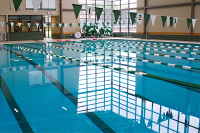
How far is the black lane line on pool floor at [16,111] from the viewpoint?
3.21 meters

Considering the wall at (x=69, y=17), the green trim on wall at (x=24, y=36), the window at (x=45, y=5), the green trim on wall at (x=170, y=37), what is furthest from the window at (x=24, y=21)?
the green trim on wall at (x=170, y=37)

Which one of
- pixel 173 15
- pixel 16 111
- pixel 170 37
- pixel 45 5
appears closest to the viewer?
pixel 16 111

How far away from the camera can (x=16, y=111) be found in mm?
3854

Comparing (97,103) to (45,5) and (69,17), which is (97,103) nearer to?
(45,5)

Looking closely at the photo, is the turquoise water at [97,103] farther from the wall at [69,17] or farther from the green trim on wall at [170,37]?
the wall at [69,17]

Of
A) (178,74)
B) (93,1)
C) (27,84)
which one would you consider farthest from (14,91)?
(93,1)

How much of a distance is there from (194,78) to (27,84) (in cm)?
481

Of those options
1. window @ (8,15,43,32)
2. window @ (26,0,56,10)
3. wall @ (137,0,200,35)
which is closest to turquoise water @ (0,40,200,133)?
wall @ (137,0,200,35)

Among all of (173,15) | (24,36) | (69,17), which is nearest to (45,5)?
(69,17)

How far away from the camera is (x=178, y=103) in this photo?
4.24m

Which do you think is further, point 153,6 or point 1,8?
point 153,6

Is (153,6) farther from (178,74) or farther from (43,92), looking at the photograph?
(43,92)

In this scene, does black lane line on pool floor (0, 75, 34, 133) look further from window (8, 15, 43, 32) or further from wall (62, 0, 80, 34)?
wall (62, 0, 80, 34)

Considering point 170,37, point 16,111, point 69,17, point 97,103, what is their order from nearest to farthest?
point 16,111 < point 97,103 < point 170,37 < point 69,17
